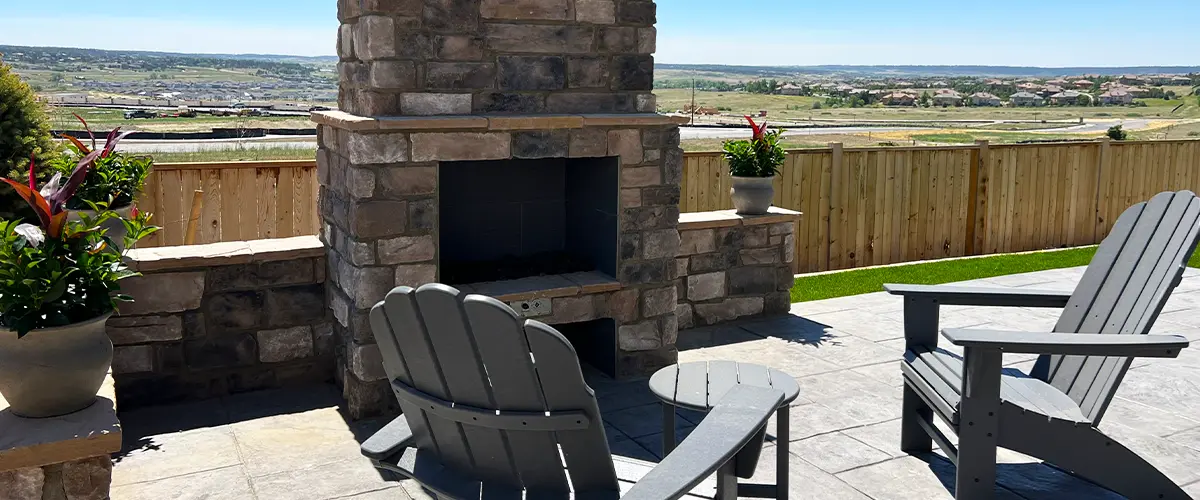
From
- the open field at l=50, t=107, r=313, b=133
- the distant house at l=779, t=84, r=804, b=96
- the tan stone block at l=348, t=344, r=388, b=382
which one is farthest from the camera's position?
the distant house at l=779, t=84, r=804, b=96

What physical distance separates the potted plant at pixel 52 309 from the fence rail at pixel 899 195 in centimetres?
387

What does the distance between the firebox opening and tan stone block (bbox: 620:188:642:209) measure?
1.6 inches

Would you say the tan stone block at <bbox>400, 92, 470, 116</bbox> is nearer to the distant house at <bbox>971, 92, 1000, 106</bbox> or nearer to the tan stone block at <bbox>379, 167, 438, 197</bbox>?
the tan stone block at <bbox>379, 167, 438, 197</bbox>

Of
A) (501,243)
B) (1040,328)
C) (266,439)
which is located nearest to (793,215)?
(1040,328)

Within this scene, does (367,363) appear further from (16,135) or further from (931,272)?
(931,272)

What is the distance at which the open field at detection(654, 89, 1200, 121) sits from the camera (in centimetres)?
4878

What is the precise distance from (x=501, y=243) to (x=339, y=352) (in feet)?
3.59

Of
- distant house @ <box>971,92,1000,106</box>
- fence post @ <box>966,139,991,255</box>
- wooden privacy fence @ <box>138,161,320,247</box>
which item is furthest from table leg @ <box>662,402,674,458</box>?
distant house @ <box>971,92,1000,106</box>

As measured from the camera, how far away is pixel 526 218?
216 inches

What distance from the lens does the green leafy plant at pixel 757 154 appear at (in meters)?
6.56

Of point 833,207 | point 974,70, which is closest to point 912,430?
point 833,207

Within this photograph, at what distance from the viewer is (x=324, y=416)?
460 cm

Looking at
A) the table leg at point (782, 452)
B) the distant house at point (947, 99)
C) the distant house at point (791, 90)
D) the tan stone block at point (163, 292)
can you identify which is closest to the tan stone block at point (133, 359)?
the tan stone block at point (163, 292)

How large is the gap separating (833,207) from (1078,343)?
5.69 m
